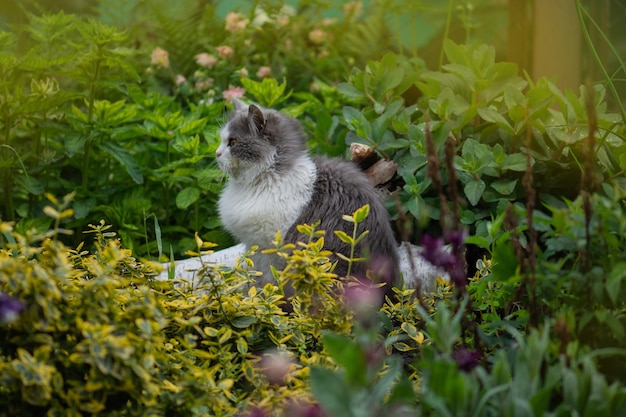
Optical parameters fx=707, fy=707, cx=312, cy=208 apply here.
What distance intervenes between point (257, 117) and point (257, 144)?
0.42ft

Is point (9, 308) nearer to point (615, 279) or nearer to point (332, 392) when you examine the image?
point (332, 392)

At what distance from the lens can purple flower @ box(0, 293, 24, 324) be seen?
1614mm

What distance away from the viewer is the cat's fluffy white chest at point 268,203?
3254 millimetres

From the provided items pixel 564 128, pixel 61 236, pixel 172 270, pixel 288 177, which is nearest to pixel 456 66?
pixel 564 128

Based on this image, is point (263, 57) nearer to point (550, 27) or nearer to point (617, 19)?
point (550, 27)

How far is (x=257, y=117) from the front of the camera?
3.34 meters

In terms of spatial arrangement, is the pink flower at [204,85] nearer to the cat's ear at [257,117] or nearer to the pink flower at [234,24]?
the pink flower at [234,24]

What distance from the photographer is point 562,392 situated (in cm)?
184

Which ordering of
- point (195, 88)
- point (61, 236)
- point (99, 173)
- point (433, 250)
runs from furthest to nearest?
1. point (195, 88)
2. point (99, 173)
3. point (61, 236)
4. point (433, 250)

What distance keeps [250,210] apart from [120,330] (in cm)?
150

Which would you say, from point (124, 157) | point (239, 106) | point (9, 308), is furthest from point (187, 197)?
point (9, 308)

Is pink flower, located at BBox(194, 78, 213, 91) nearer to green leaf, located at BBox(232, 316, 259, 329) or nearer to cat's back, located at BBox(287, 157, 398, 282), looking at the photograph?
cat's back, located at BBox(287, 157, 398, 282)

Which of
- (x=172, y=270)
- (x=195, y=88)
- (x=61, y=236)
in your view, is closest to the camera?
(x=172, y=270)

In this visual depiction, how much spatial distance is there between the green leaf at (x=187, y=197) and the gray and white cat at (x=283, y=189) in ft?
0.91
